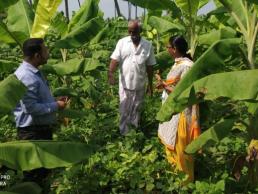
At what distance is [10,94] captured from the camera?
319 centimetres

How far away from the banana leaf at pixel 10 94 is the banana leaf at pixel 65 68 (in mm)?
2463

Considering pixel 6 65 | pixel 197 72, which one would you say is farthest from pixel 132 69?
pixel 197 72

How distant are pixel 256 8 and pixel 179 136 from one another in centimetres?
138

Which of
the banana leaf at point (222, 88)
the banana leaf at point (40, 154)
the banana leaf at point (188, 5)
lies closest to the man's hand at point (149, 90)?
the banana leaf at point (188, 5)

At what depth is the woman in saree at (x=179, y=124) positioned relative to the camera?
4.57 meters

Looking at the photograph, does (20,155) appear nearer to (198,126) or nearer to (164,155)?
(198,126)

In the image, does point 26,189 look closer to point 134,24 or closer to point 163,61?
point 134,24

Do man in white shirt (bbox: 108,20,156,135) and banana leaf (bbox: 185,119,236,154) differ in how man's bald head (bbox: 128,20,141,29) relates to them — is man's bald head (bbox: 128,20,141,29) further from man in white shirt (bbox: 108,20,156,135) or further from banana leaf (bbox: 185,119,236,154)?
banana leaf (bbox: 185,119,236,154)

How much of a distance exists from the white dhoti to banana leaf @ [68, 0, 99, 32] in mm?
1137

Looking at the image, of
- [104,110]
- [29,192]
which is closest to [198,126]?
[29,192]

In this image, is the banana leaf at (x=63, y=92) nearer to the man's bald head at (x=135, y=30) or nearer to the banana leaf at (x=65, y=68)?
the banana leaf at (x=65, y=68)

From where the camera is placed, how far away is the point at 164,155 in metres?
5.35

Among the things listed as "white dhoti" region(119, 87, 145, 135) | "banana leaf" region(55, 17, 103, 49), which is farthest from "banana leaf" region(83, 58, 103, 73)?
"white dhoti" region(119, 87, 145, 135)

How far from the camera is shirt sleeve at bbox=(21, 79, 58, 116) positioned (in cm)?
414
